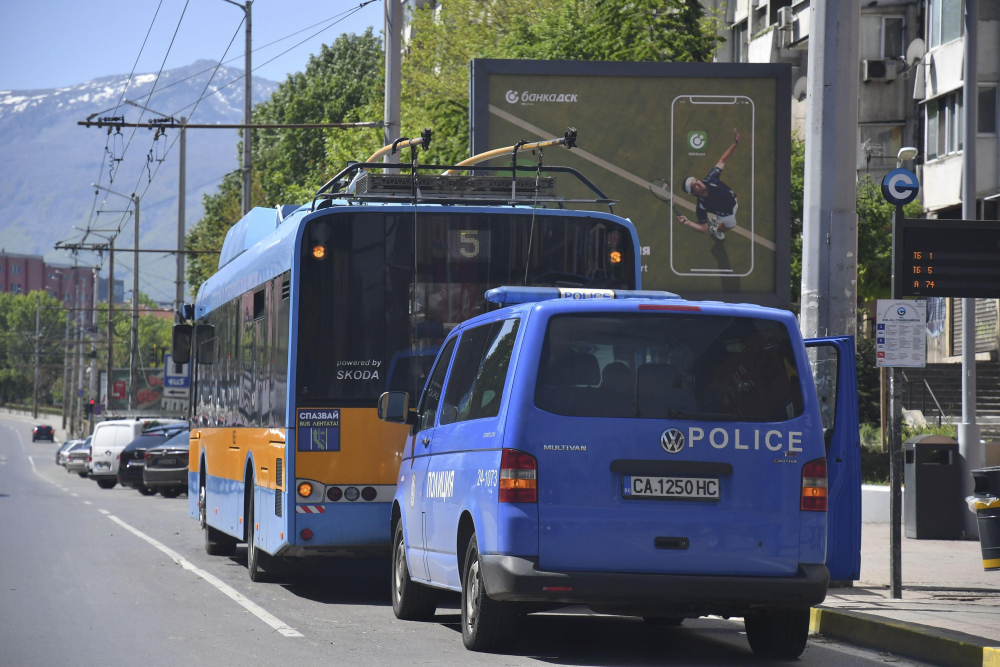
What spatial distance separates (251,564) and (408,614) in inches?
138

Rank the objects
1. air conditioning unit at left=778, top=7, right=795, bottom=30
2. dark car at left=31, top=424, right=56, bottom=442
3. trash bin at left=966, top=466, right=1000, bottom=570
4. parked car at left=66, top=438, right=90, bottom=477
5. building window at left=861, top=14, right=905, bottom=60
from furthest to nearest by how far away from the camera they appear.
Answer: dark car at left=31, top=424, right=56, bottom=442, parked car at left=66, top=438, right=90, bottom=477, air conditioning unit at left=778, top=7, right=795, bottom=30, building window at left=861, top=14, right=905, bottom=60, trash bin at left=966, top=466, right=1000, bottom=570

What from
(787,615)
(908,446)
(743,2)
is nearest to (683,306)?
(787,615)

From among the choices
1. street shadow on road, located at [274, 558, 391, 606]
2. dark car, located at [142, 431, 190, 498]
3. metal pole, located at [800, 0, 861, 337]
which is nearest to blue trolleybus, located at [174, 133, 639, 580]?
street shadow on road, located at [274, 558, 391, 606]

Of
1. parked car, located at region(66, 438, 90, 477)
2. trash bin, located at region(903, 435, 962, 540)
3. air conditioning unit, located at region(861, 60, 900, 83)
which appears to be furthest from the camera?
parked car, located at region(66, 438, 90, 477)

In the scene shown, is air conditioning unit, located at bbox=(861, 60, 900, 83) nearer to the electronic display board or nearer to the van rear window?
the electronic display board

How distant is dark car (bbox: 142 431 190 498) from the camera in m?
33.9

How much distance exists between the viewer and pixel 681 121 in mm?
21703

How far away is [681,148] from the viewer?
71.7ft

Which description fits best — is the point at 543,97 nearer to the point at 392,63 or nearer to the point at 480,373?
the point at 392,63

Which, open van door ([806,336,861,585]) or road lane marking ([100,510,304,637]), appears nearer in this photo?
road lane marking ([100,510,304,637])

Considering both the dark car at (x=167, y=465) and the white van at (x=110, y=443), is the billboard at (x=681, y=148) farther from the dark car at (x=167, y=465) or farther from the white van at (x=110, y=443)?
the white van at (x=110, y=443)

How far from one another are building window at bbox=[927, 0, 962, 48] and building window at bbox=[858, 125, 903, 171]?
3.03 metres

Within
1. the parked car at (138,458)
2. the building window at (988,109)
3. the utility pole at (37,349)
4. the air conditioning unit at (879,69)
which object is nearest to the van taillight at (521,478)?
the parked car at (138,458)

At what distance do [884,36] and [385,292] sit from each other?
3406 cm
